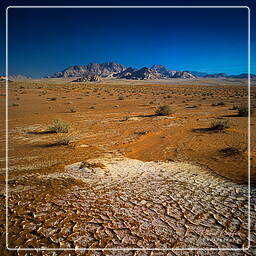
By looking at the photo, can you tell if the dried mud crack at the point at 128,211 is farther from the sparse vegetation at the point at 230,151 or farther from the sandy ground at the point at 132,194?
the sparse vegetation at the point at 230,151

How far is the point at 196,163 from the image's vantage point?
550 cm

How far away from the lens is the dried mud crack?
8.66 ft

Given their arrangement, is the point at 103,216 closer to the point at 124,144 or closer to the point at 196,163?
the point at 196,163

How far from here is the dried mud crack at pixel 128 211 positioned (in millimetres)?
2639

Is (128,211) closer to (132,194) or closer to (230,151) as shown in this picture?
(132,194)

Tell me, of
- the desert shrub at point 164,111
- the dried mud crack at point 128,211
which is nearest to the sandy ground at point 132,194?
the dried mud crack at point 128,211

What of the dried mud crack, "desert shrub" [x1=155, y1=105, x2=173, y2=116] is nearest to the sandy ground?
the dried mud crack

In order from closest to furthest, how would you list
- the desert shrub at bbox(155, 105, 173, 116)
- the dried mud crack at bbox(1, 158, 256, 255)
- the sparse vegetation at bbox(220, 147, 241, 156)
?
the dried mud crack at bbox(1, 158, 256, 255) → the sparse vegetation at bbox(220, 147, 241, 156) → the desert shrub at bbox(155, 105, 173, 116)

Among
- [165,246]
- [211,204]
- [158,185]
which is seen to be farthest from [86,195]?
[211,204]

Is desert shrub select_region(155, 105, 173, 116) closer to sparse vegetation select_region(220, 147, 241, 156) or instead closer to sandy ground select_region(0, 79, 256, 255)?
sandy ground select_region(0, 79, 256, 255)

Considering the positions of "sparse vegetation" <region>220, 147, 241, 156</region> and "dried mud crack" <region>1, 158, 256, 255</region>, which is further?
"sparse vegetation" <region>220, 147, 241, 156</region>

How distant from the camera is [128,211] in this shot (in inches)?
129

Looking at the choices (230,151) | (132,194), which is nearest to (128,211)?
(132,194)

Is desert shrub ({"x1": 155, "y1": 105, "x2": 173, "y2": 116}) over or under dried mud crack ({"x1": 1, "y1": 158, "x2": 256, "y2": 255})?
over
